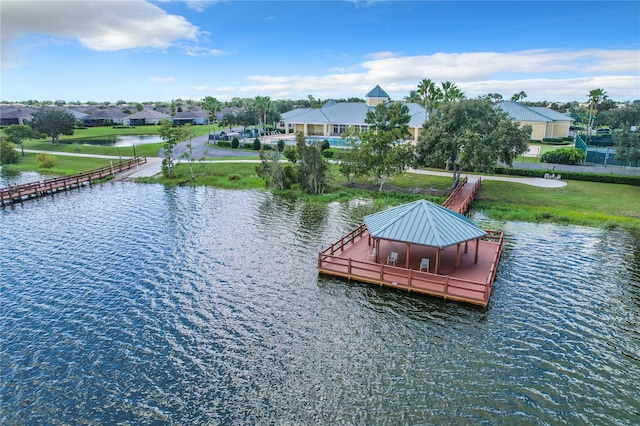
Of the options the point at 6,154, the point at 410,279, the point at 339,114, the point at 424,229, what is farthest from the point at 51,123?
the point at 410,279

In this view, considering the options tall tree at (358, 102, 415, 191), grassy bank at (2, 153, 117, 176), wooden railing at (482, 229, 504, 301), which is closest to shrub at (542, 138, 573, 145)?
tall tree at (358, 102, 415, 191)

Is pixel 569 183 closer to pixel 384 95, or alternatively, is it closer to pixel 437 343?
pixel 437 343

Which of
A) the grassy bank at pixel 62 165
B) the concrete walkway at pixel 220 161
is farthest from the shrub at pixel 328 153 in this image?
the grassy bank at pixel 62 165

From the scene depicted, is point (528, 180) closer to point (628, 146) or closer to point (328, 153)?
point (628, 146)

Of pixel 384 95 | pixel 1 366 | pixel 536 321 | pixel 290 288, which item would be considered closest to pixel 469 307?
pixel 536 321

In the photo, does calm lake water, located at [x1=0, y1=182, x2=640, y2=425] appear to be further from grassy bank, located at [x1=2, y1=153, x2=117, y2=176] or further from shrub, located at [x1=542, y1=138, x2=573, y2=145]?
shrub, located at [x1=542, y1=138, x2=573, y2=145]
